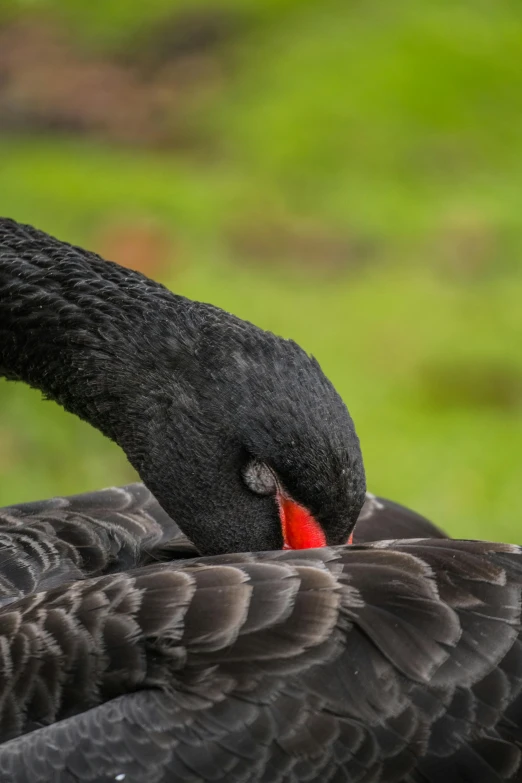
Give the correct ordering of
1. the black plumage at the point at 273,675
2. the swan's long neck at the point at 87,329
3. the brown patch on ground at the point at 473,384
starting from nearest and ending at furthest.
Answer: the black plumage at the point at 273,675, the swan's long neck at the point at 87,329, the brown patch on ground at the point at 473,384

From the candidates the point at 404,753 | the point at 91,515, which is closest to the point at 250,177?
the point at 91,515

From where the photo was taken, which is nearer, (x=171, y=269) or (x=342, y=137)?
(x=171, y=269)

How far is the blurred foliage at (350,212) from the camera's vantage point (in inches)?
194

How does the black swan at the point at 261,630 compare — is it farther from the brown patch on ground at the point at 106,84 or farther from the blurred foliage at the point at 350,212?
the brown patch on ground at the point at 106,84

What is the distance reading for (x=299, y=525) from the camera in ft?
7.67

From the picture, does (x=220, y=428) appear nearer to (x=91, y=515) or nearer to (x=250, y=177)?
(x=91, y=515)

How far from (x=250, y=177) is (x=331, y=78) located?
1.27 meters

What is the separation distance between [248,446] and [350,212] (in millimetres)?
4395

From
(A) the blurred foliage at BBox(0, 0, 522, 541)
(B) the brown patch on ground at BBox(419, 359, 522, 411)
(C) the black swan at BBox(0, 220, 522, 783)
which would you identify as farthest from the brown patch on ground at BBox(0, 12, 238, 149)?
(C) the black swan at BBox(0, 220, 522, 783)

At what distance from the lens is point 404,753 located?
198cm

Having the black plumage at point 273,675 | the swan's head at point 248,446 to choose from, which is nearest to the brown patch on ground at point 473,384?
the swan's head at point 248,446

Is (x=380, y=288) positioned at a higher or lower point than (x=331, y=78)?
lower

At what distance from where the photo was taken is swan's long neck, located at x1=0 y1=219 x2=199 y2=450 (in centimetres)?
252

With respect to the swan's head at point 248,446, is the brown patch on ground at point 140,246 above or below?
above
